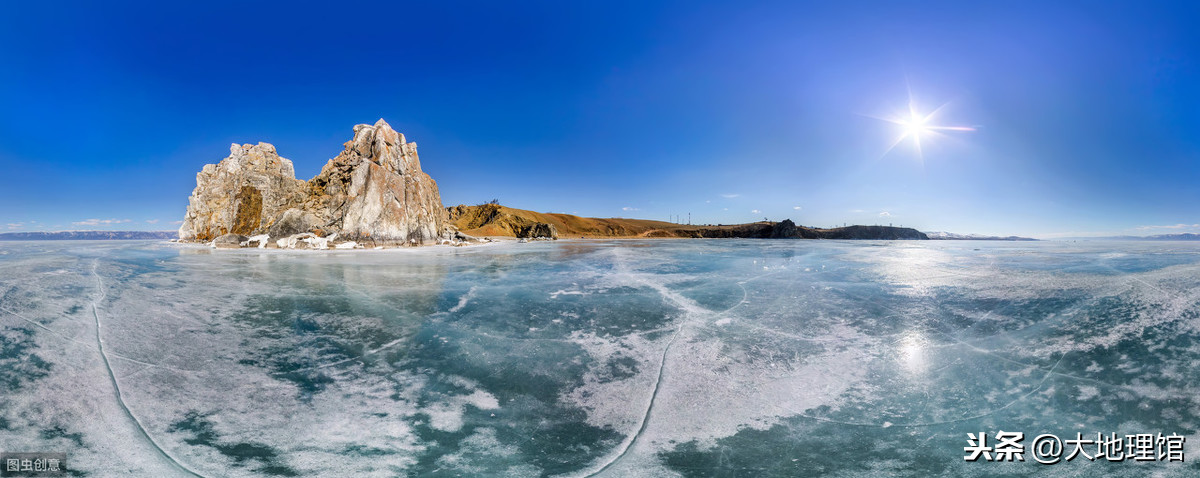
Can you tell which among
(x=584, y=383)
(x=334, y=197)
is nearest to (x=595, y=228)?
(x=334, y=197)

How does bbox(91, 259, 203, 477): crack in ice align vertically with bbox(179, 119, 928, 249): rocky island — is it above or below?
below

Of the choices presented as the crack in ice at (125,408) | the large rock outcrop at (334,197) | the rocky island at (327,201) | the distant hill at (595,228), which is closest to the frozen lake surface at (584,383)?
the crack in ice at (125,408)

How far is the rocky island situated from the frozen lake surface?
26.0 m

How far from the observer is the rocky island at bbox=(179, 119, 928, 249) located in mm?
32438

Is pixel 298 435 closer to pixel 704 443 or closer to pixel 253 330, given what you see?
pixel 704 443

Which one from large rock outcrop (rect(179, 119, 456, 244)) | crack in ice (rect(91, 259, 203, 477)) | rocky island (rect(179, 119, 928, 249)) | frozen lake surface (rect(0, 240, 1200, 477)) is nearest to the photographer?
crack in ice (rect(91, 259, 203, 477))

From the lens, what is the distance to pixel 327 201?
34281 mm

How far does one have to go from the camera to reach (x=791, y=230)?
94.2 metres

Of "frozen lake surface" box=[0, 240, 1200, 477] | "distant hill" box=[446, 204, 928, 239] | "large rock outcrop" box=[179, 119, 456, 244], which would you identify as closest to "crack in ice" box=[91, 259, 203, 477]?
"frozen lake surface" box=[0, 240, 1200, 477]

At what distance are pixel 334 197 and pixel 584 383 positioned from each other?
3723cm

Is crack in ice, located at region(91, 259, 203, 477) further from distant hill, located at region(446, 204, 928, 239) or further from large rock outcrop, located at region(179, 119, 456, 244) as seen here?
distant hill, located at region(446, 204, 928, 239)

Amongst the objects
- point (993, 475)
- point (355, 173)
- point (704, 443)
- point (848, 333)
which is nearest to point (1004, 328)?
point (848, 333)

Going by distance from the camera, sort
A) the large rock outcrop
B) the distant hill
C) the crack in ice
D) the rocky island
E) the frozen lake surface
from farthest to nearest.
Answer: the distant hill → the large rock outcrop → the rocky island → the frozen lake surface → the crack in ice

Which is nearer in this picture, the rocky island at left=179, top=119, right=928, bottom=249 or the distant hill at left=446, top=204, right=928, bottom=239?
the rocky island at left=179, top=119, right=928, bottom=249
